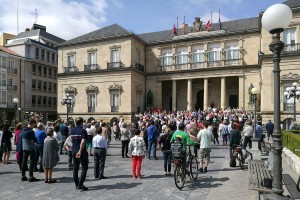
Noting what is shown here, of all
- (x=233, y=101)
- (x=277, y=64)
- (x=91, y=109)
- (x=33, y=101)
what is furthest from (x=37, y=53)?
(x=277, y=64)

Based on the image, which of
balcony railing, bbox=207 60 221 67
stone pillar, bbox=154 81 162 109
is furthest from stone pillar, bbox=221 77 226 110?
stone pillar, bbox=154 81 162 109

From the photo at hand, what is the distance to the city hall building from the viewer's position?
37.9 metres

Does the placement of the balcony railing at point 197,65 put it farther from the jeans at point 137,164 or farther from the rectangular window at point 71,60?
the jeans at point 137,164

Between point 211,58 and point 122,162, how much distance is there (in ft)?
94.5

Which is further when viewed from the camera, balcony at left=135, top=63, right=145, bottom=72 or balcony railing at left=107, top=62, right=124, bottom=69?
balcony at left=135, top=63, right=145, bottom=72

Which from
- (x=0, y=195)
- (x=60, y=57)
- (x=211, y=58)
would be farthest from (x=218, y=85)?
(x=0, y=195)

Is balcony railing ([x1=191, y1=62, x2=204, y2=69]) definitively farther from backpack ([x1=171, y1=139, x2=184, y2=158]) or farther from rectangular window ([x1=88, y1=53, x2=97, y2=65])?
backpack ([x1=171, y1=139, x2=184, y2=158])

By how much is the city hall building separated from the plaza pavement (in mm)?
26346

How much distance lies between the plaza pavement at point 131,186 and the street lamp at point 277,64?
2545mm

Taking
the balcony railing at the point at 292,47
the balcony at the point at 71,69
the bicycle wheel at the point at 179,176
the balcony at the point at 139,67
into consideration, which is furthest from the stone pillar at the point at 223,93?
the bicycle wheel at the point at 179,176

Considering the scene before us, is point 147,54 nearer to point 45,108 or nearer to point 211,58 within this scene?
point 211,58

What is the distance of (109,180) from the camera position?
1018 cm

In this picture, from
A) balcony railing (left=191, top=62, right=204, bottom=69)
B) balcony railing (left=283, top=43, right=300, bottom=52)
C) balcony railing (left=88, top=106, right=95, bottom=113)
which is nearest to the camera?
balcony railing (left=283, top=43, right=300, bottom=52)

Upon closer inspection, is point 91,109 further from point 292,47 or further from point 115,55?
point 292,47
